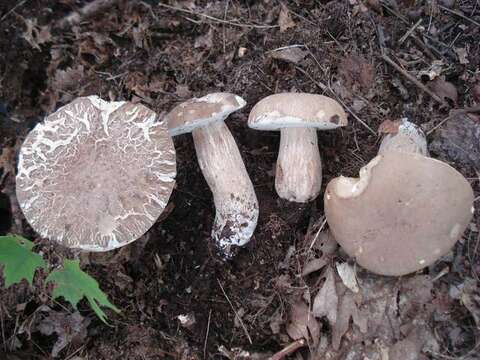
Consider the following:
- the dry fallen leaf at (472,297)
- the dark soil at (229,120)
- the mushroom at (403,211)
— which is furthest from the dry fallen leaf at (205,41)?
the dry fallen leaf at (472,297)

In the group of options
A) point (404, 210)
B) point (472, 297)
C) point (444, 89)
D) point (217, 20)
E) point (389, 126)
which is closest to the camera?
point (404, 210)

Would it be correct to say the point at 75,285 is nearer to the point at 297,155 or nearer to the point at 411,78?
the point at 297,155

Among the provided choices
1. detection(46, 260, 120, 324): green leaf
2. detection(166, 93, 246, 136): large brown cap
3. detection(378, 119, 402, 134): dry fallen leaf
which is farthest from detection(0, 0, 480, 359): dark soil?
detection(46, 260, 120, 324): green leaf

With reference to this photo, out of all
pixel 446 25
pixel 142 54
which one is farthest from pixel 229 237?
pixel 446 25

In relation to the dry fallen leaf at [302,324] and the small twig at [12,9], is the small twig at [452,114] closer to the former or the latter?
the dry fallen leaf at [302,324]

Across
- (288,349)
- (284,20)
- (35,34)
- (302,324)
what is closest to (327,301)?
(302,324)

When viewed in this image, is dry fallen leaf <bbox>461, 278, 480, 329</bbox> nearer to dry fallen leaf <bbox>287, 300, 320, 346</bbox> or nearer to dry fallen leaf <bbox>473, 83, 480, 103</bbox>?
dry fallen leaf <bbox>287, 300, 320, 346</bbox>

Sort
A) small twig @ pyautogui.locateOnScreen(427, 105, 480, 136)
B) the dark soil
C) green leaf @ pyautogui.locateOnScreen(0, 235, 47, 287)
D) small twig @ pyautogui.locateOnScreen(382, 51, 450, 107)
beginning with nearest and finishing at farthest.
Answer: green leaf @ pyautogui.locateOnScreen(0, 235, 47, 287) → the dark soil → small twig @ pyautogui.locateOnScreen(427, 105, 480, 136) → small twig @ pyautogui.locateOnScreen(382, 51, 450, 107)
